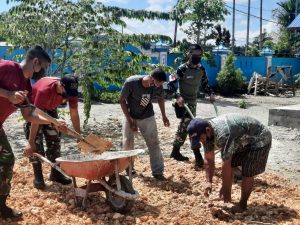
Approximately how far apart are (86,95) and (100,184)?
455 cm

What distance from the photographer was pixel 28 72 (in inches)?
188

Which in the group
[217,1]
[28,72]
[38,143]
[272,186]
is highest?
[217,1]

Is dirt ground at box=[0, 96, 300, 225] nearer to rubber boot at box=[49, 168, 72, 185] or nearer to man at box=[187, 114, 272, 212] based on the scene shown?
rubber boot at box=[49, 168, 72, 185]

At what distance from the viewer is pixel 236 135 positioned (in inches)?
191

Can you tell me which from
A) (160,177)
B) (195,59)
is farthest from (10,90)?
(195,59)

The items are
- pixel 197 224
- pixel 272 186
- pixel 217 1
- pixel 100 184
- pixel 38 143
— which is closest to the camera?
pixel 197 224

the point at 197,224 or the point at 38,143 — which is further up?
the point at 38,143

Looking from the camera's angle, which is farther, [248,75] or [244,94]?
[248,75]

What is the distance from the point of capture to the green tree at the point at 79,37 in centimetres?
915

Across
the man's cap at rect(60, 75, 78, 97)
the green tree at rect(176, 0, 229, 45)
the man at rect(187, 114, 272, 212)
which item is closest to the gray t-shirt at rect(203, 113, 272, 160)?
the man at rect(187, 114, 272, 212)

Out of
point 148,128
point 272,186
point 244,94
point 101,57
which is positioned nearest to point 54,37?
point 101,57

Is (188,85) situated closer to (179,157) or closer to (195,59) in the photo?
(195,59)

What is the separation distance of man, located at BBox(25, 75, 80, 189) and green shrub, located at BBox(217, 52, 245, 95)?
1740cm

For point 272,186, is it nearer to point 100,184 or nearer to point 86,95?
point 100,184
